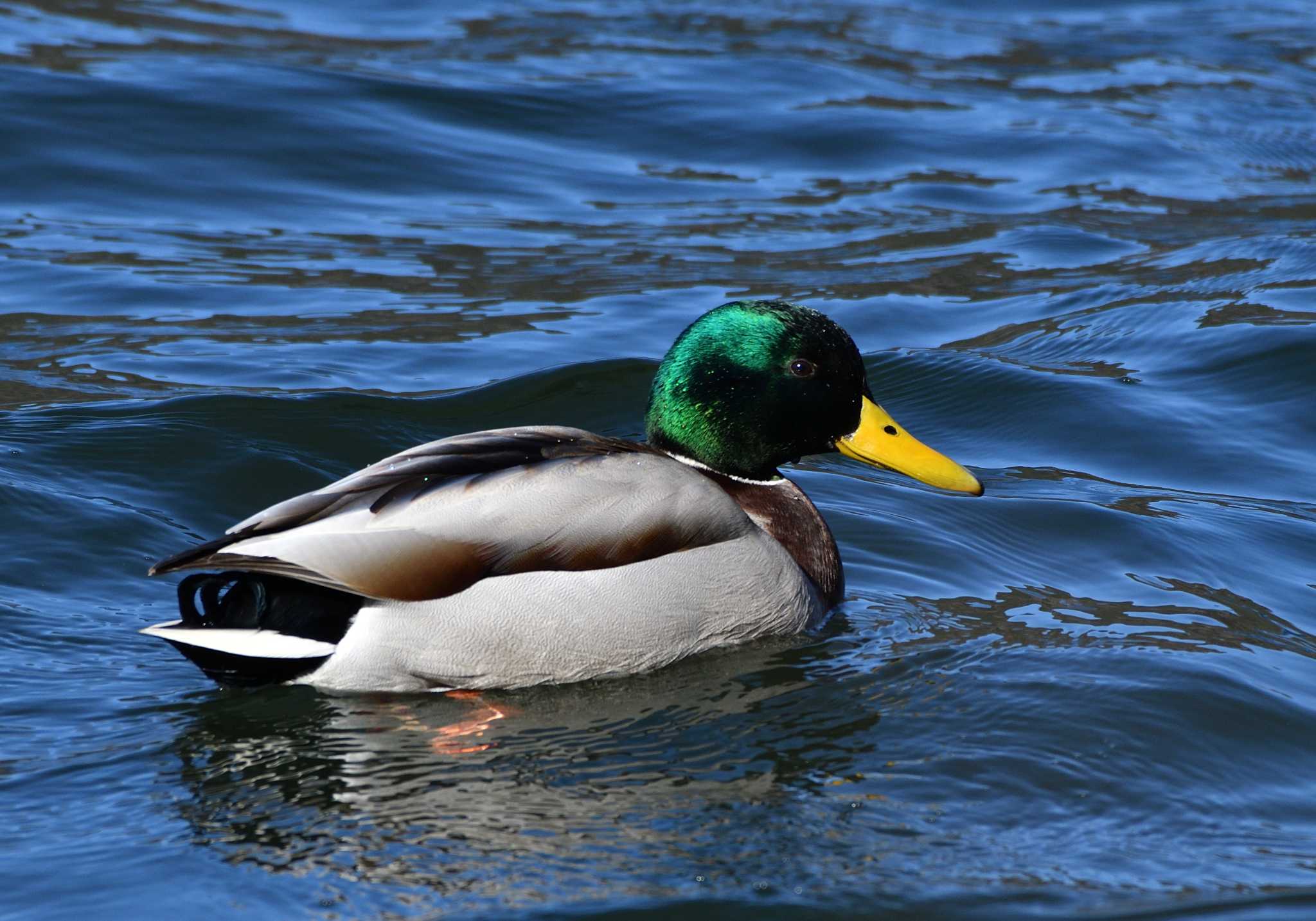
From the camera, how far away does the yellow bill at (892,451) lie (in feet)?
18.6

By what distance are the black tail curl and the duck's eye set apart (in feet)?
5.32

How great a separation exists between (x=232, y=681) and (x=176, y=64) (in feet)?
29.1

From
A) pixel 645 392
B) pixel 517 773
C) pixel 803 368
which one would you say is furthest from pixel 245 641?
pixel 645 392

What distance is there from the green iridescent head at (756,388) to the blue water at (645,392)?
0.61 meters

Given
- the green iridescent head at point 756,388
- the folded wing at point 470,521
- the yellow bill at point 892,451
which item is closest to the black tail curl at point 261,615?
the folded wing at point 470,521

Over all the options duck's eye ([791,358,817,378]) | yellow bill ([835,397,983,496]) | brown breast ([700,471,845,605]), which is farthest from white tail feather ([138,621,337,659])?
yellow bill ([835,397,983,496])

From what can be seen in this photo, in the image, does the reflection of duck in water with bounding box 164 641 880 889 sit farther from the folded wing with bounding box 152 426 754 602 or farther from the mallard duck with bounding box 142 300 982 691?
the folded wing with bounding box 152 426 754 602

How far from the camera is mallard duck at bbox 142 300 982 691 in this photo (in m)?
4.60

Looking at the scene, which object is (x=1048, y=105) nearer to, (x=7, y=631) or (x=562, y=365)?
(x=562, y=365)

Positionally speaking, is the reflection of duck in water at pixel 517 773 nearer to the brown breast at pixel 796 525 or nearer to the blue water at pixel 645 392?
the blue water at pixel 645 392

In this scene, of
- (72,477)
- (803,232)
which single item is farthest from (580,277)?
(72,477)

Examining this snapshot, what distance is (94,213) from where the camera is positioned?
399 inches

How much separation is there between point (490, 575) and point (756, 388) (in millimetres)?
1227

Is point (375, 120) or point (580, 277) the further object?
point (375, 120)
